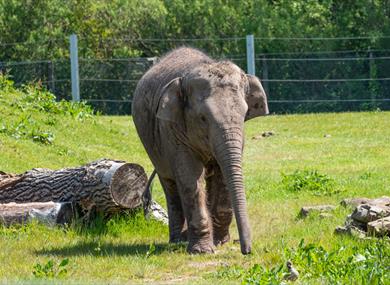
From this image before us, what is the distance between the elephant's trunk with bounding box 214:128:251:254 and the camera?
430 inches

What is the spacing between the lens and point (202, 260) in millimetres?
→ 11281

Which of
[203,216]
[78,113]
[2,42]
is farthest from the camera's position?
[2,42]

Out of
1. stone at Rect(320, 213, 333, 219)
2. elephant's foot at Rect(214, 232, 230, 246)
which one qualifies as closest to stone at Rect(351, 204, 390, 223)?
elephant's foot at Rect(214, 232, 230, 246)

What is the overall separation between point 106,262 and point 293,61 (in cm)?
1980

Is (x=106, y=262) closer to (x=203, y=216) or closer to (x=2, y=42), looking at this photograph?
(x=203, y=216)

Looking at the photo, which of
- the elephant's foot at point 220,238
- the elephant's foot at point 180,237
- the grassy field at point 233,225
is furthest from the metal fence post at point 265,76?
the elephant's foot at point 220,238

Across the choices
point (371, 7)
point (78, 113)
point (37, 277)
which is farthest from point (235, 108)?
point (371, 7)

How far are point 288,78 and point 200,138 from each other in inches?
737

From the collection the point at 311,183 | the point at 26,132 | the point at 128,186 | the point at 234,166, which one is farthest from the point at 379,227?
the point at 26,132

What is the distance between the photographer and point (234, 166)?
11164 mm

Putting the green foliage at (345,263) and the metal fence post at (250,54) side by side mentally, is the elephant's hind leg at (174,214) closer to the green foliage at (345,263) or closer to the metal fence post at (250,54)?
the green foliage at (345,263)

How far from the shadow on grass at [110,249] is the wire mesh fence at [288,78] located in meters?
17.5

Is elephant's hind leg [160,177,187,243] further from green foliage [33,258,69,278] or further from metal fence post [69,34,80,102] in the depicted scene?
metal fence post [69,34,80,102]

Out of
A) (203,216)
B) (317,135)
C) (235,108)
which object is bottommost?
(317,135)
